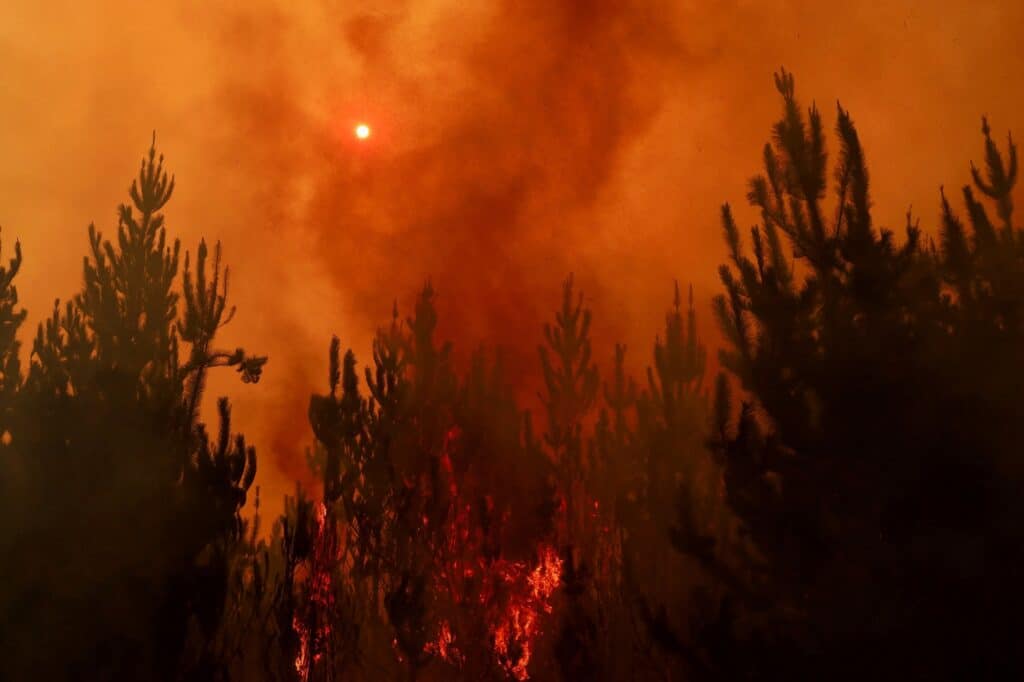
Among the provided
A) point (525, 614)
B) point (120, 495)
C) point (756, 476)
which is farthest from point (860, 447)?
point (525, 614)

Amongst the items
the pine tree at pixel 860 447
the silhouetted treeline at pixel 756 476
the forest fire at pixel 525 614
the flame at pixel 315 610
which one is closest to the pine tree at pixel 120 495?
the silhouetted treeline at pixel 756 476

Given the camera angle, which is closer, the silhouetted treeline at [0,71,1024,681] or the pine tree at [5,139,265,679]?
the silhouetted treeline at [0,71,1024,681]

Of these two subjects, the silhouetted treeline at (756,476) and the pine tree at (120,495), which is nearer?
the silhouetted treeline at (756,476)

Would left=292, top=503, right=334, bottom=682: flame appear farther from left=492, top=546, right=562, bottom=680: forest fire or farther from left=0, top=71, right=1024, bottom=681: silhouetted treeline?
left=492, top=546, right=562, bottom=680: forest fire

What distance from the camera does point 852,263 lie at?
655 centimetres

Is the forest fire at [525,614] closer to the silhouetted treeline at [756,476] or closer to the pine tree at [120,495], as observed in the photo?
the silhouetted treeline at [756,476]

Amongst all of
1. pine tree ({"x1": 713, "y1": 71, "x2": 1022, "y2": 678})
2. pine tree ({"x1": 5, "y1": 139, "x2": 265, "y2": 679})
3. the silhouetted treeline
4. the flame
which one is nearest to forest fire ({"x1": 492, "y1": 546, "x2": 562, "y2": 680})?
the silhouetted treeline

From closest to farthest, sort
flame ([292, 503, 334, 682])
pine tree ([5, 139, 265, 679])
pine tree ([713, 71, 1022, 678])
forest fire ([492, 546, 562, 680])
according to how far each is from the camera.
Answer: pine tree ([713, 71, 1022, 678]), pine tree ([5, 139, 265, 679]), flame ([292, 503, 334, 682]), forest fire ([492, 546, 562, 680])

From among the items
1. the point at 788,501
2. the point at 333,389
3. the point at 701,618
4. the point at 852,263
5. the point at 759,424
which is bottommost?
the point at 701,618

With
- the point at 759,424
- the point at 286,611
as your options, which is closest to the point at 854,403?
the point at 759,424

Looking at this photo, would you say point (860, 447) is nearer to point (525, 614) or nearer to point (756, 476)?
point (756, 476)

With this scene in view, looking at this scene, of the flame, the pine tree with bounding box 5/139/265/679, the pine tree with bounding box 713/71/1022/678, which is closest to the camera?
the pine tree with bounding box 713/71/1022/678

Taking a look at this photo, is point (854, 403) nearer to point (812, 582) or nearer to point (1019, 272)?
point (812, 582)

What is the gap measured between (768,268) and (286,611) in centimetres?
618
